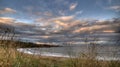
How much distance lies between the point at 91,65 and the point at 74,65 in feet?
1.87

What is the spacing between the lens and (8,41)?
852 centimetres

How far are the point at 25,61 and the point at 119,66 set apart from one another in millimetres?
2836

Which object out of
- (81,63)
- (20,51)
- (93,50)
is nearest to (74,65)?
(81,63)

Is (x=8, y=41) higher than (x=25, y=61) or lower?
higher

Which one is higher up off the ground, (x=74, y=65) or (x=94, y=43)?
(x=94, y=43)

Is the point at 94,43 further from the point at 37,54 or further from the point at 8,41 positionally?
the point at 8,41

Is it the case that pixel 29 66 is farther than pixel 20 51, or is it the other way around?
pixel 20 51

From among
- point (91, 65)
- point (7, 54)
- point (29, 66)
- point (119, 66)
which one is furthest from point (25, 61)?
point (119, 66)

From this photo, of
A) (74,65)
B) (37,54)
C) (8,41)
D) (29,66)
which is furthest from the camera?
(37,54)

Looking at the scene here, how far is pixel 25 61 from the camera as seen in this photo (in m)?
7.59

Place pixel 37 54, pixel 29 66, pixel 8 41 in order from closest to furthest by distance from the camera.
A: pixel 29 66 → pixel 8 41 → pixel 37 54

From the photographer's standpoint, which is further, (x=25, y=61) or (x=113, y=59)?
(x=113, y=59)

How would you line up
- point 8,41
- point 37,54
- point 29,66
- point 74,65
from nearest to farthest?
point 29,66, point 74,65, point 8,41, point 37,54

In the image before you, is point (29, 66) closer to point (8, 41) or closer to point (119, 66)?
point (8, 41)
